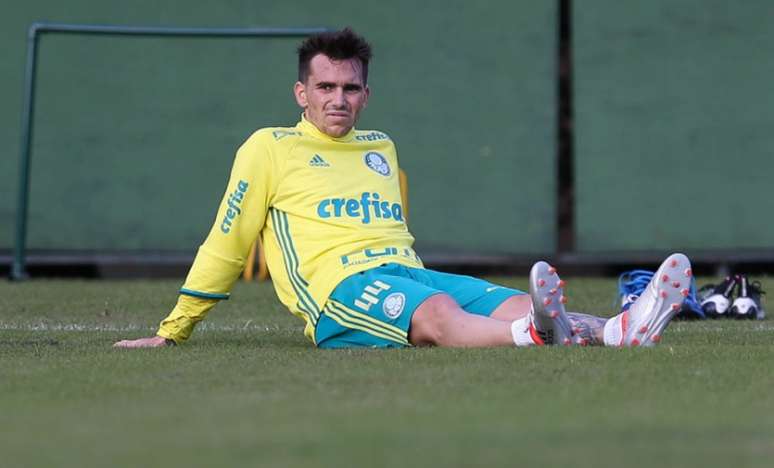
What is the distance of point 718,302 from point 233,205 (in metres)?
2.68

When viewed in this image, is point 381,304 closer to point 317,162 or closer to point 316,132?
point 317,162

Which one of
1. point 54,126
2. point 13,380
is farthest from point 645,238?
point 13,380

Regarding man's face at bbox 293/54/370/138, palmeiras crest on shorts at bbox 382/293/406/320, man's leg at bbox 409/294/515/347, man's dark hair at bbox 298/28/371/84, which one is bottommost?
man's leg at bbox 409/294/515/347

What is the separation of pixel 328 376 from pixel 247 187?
1.39 metres

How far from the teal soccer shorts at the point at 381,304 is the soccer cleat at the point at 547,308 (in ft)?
1.52

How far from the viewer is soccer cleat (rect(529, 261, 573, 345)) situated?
495 centimetres

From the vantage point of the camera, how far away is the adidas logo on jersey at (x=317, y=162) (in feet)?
19.7

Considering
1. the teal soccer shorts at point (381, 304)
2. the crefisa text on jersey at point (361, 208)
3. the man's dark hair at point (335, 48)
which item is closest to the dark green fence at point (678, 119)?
the man's dark hair at point (335, 48)

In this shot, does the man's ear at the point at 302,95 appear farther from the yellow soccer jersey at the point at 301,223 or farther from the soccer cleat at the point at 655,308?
the soccer cleat at the point at 655,308

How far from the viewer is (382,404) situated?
13.3 feet

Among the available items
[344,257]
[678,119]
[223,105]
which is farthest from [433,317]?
[678,119]

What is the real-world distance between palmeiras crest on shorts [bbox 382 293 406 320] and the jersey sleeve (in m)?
0.63

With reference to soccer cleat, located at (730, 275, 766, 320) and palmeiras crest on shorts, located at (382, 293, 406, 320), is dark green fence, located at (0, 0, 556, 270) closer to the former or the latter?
soccer cleat, located at (730, 275, 766, 320)

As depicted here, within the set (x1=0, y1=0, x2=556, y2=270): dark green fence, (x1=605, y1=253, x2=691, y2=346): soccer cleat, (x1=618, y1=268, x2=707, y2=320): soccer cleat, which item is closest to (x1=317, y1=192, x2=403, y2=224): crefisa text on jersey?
(x1=605, y1=253, x2=691, y2=346): soccer cleat
